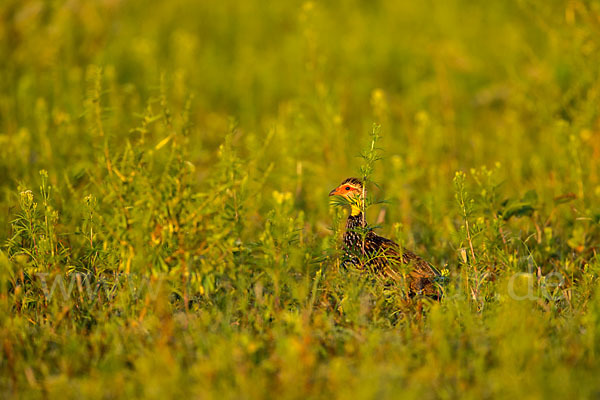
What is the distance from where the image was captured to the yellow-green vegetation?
3.67 meters

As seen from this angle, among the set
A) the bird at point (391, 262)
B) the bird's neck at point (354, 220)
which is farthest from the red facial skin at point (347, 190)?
the bird at point (391, 262)

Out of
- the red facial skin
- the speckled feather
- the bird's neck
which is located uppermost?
the red facial skin

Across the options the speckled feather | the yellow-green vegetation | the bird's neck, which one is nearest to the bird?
the speckled feather

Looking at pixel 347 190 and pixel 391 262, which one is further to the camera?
pixel 347 190

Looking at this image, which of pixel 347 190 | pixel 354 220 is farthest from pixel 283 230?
pixel 347 190

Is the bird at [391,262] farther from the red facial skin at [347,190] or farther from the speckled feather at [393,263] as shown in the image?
the red facial skin at [347,190]

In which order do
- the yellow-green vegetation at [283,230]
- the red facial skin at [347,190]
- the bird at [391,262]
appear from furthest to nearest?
the red facial skin at [347,190], the bird at [391,262], the yellow-green vegetation at [283,230]

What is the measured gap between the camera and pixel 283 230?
444 cm

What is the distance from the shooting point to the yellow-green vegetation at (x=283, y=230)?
3.67 metres

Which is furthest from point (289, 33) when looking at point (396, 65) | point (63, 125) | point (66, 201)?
point (66, 201)

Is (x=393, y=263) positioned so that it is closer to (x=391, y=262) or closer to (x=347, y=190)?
→ (x=391, y=262)

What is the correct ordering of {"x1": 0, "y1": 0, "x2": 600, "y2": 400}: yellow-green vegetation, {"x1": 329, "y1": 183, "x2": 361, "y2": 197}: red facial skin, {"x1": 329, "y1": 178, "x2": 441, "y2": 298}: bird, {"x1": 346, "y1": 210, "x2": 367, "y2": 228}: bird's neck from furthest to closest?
{"x1": 329, "y1": 183, "x2": 361, "y2": 197}: red facial skin < {"x1": 346, "y1": 210, "x2": 367, "y2": 228}: bird's neck < {"x1": 329, "y1": 178, "x2": 441, "y2": 298}: bird < {"x1": 0, "y1": 0, "x2": 600, "y2": 400}: yellow-green vegetation

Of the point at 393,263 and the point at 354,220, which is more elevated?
the point at 354,220

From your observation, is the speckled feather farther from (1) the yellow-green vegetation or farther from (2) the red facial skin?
(2) the red facial skin
